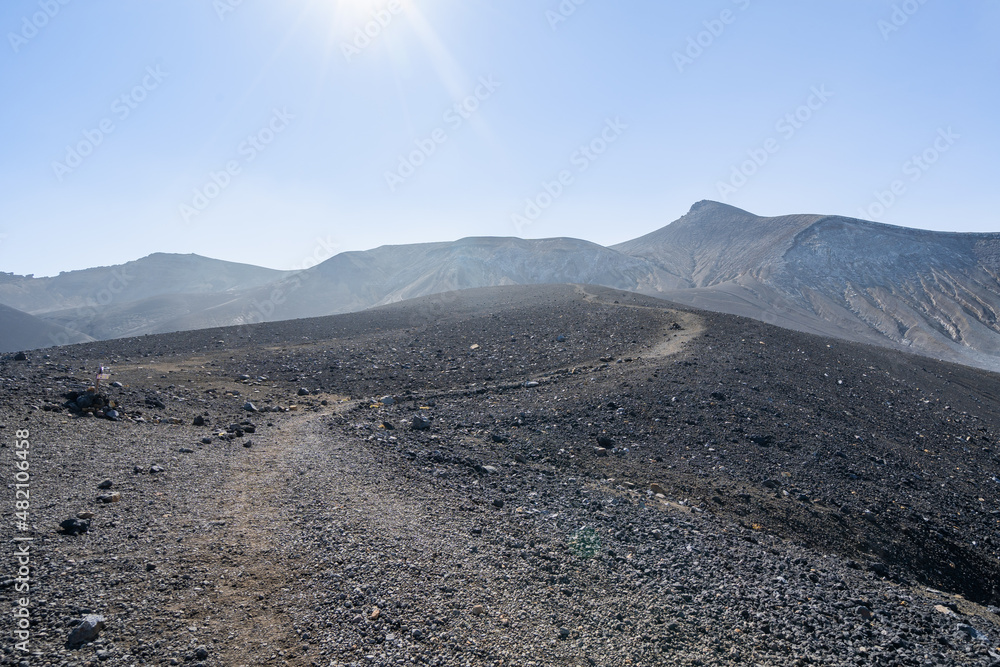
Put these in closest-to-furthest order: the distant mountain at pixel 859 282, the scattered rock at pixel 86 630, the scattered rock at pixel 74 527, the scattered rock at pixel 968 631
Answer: the scattered rock at pixel 86 630
the scattered rock at pixel 74 527
the scattered rock at pixel 968 631
the distant mountain at pixel 859 282

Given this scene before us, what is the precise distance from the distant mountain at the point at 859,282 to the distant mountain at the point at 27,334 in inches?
2644

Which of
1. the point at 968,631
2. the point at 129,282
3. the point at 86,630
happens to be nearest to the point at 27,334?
the point at 86,630

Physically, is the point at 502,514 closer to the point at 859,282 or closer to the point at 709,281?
the point at 859,282

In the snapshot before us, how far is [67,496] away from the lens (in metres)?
6.30

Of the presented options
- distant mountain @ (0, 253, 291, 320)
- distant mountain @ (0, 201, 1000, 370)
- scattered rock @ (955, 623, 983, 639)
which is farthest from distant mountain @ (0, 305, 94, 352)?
scattered rock @ (955, 623, 983, 639)

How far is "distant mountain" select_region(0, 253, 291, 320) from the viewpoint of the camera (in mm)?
116125

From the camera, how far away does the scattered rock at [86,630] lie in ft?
12.8

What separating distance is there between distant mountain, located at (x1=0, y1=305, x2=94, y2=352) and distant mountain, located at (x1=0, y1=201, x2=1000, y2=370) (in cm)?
1067

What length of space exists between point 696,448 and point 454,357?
9.81 meters

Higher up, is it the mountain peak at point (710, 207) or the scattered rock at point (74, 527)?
the mountain peak at point (710, 207)

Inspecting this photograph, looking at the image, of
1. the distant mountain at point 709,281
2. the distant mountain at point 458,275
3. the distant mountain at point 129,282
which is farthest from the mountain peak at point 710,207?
the distant mountain at point 129,282

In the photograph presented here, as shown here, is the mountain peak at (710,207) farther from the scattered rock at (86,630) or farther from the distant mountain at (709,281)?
the scattered rock at (86,630)

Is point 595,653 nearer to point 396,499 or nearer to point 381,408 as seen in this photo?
point 396,499

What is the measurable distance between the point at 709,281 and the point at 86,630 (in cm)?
9937
